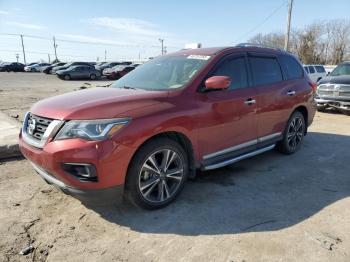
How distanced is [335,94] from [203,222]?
877 centimetres

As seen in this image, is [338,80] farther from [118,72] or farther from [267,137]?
[118,72]

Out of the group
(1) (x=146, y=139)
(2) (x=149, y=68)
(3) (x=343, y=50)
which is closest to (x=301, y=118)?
(2) (x=149, y=68)

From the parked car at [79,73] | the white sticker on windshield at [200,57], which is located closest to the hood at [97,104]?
the white sticker on windshield at [200,57]

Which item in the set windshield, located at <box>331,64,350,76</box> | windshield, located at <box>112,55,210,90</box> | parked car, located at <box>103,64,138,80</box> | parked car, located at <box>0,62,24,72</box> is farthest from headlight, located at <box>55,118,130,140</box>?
parked car, located at <box>0,62,24,72</box>

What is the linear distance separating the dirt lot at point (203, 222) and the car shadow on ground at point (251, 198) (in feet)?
0.04

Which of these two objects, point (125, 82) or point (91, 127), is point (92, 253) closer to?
point (91, 127)

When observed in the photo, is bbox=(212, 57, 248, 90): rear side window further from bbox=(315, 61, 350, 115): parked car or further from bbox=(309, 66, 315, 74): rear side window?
bbox=(309, 66, 315, 74): rear side window

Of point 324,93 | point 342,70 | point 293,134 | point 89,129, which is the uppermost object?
point 342,70

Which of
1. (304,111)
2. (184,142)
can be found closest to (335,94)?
(304,111)

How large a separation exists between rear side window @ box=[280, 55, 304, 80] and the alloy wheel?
3009mm

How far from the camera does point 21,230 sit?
11.6 ft

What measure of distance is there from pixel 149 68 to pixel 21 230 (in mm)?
2750

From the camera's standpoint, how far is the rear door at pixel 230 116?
429 centimetres

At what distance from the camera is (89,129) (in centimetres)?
335
